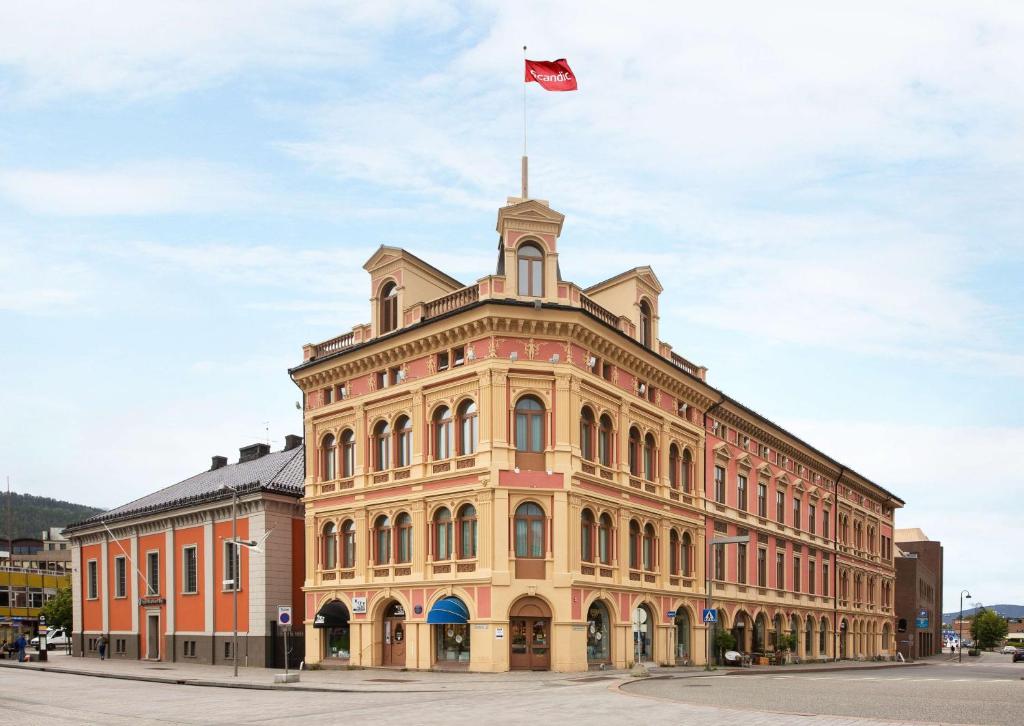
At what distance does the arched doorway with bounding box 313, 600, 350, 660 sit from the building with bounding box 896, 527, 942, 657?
249 ft

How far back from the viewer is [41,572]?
131m

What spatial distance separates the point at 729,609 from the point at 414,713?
36653 mm

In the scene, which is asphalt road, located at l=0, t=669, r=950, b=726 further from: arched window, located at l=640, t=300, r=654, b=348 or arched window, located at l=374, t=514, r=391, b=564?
arched window, located at l=640, t=300, r=654, b=348

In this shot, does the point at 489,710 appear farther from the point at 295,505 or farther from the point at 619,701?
the point at 295,505

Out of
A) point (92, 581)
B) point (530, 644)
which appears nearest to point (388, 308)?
point (530, 644)

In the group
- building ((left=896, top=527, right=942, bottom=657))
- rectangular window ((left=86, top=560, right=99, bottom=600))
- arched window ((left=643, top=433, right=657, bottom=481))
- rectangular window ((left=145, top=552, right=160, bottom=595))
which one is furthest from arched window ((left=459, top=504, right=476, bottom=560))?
building ((left=896, top=527, right=942, bottom=657))

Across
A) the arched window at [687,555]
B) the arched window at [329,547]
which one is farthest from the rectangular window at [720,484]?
the arched window at [329,547]

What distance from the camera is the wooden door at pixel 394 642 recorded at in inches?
1788

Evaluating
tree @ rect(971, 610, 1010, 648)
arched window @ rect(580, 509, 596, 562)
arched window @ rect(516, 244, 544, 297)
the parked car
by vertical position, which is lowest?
tree @ rect(971, 610, 1010, 648)

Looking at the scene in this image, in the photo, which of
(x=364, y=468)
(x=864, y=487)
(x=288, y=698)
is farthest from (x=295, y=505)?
(x=864, y=487)

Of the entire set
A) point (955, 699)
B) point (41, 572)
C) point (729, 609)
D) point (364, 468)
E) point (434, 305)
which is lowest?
point (41, 572)

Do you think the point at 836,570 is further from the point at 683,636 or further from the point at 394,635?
the point at 394,635

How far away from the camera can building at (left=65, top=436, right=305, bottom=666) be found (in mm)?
53031

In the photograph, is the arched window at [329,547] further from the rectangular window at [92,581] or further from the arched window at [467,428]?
the rectangular window at [92,581]
